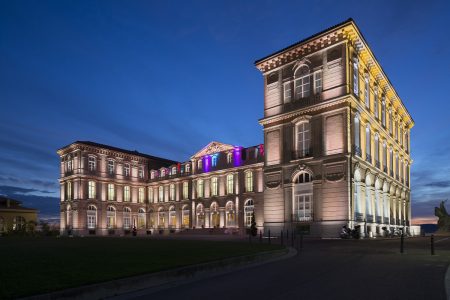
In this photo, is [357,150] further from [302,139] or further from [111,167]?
[111,167]

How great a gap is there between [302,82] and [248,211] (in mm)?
26791

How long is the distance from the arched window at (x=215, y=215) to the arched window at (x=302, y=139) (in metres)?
29.4

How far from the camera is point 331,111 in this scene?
35.7 metres

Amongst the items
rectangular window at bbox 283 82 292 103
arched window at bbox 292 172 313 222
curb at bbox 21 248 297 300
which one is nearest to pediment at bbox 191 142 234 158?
rectangular window at bbox 283 82 292 103

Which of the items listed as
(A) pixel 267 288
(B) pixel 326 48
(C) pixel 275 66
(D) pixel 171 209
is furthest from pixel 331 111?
(D) pixel 171 209

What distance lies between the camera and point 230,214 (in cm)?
6281

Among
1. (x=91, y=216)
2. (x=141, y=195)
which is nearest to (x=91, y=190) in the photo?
(x=91, y=216)

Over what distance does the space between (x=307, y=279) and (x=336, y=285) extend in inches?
46.4

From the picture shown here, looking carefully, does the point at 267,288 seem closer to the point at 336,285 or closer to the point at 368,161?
the point at 336,285

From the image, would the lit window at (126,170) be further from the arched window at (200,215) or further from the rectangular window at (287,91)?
the rectangular window at (287,91)

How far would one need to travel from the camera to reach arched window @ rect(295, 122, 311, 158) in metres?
37.6

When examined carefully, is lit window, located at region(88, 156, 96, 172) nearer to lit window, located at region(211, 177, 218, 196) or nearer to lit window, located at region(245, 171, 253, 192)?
lit window, located at region(211, 177, 218, 196)

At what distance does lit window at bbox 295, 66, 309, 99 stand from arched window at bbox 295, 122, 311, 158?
2944 millimetres

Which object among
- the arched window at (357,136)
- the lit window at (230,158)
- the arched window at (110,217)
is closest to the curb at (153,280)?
the arched window at (357,136)
